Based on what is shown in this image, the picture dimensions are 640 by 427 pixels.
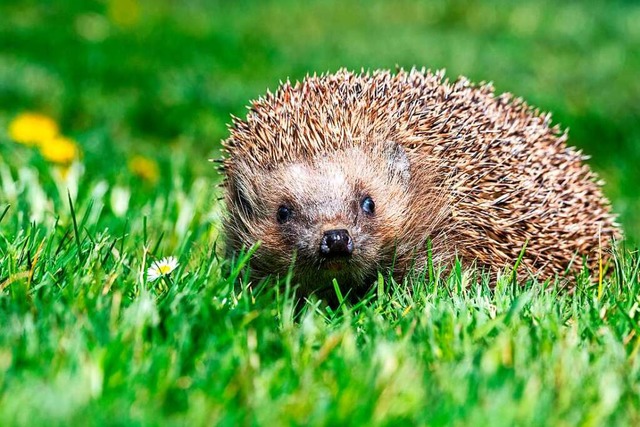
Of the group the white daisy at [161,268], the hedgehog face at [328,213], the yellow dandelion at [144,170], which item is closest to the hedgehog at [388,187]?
the hedgehog face at [328,213]

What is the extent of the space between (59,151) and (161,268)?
2.34 meters

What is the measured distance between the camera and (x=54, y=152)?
5.35 meters

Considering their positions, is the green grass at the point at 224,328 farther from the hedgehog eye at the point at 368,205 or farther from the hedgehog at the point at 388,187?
the hedgehog eye at the point at 368,205

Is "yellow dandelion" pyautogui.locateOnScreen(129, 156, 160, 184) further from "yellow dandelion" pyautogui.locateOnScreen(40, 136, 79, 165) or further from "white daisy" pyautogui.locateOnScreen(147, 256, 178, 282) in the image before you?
"white daisy" pyautogui.locateOnScreen(147, 256, 178, 282)

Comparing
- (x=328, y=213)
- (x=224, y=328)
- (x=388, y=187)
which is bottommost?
(x=224, y=328)

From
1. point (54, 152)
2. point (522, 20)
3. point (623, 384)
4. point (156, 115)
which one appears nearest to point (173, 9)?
point (522, 20)

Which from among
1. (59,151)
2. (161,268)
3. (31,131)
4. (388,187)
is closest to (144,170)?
(59,151)

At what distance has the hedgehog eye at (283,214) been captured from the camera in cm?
367

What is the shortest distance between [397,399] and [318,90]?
1.95 metres

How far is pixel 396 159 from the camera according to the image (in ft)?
12.4

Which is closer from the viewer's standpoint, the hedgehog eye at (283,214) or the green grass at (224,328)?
the green grass at (224,328)

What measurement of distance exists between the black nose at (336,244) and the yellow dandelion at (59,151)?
2439 millimetres

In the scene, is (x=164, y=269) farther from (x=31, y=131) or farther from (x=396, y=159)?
(x=31, y=131)

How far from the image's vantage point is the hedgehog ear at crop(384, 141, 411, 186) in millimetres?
3781
